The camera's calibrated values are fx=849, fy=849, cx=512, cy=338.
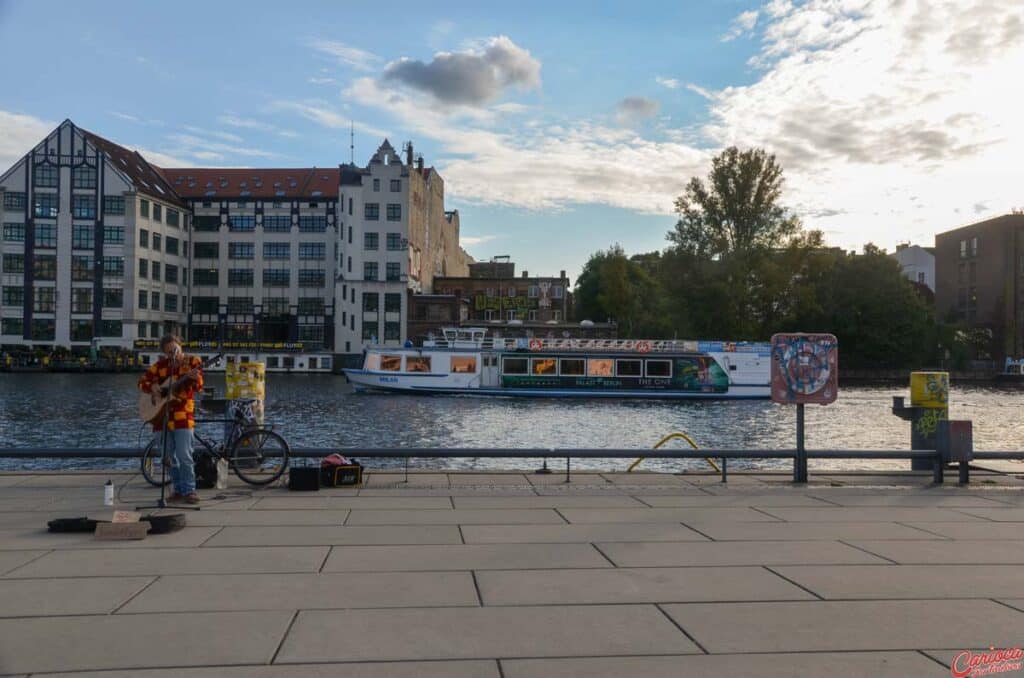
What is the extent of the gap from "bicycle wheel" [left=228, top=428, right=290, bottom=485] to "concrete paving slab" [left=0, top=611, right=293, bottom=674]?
6255mm

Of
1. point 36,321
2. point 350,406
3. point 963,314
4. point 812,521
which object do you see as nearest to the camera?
point 812,521

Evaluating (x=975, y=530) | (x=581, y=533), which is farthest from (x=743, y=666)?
(x=975, y=530)

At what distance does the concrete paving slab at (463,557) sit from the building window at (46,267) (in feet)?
306

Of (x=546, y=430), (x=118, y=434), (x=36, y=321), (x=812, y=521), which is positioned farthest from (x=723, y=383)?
(x=36, y=321)

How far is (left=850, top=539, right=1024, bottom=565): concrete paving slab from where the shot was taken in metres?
7.75

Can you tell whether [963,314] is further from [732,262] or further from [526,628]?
[526,628]

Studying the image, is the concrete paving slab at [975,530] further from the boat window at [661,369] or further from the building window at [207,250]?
the building window at [207,250]

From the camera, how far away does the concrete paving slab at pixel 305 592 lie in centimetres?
614

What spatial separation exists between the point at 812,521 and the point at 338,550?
17.6 feet

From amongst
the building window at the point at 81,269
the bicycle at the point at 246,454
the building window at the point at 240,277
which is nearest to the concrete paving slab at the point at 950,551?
the bicycle at the point at 246,454

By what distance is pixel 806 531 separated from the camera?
29.9 ft

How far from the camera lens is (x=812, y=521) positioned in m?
9.71

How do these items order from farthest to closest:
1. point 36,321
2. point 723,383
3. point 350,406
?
point 36,321
point 723,383
point 350,406

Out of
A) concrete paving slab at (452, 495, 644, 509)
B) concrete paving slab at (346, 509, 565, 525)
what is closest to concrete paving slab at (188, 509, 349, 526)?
concrete paving slab at (346, 509, 565, 525)
